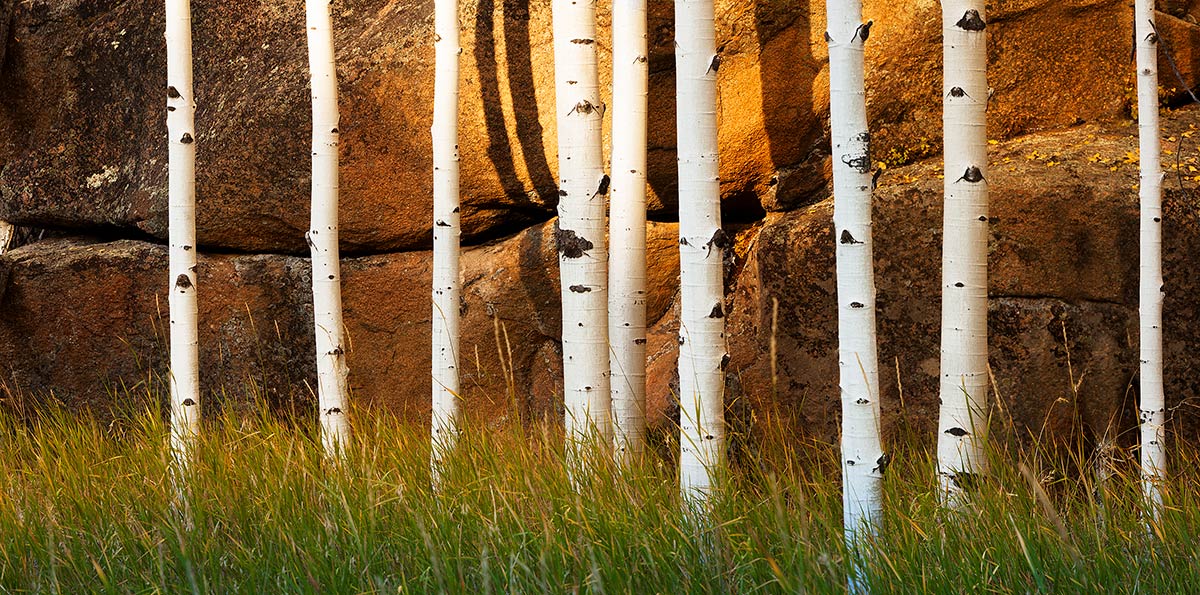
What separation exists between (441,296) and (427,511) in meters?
1.86

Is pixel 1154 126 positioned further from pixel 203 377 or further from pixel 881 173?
pixel 203 377

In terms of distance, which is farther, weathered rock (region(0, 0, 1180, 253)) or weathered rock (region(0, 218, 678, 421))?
weathered rock (region(0, 218, 678, 421))

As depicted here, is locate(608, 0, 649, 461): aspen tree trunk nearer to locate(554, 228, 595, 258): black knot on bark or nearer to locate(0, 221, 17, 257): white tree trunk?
locate(554, 228, 595, 258): black knot on bark

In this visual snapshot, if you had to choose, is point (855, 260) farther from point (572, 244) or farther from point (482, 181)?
point (482, 181)

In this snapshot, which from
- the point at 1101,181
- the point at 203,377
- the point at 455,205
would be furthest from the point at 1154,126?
the point at 203,377

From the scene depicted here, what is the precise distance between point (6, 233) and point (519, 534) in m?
5.77

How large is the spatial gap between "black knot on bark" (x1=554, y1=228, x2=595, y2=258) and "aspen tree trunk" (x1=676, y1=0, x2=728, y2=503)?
835 mm

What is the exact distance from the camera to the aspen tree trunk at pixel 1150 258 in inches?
180

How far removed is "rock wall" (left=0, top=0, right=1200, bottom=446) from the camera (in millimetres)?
6062

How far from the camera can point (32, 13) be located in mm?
7328

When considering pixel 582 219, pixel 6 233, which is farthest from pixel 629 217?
pixel 6 233

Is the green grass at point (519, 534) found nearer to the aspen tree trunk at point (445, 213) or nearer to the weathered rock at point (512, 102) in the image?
the aspen tree trunk at point (445, 213)

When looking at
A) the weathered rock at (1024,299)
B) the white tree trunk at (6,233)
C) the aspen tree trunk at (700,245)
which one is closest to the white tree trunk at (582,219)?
the aspen tree trunk at (700,245)

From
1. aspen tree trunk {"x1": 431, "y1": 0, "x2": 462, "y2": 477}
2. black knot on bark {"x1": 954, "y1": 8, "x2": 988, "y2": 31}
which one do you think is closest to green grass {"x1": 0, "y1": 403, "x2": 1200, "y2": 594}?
aspen tree trunk {"x1": 431, "y1": 0, "x2": 462, "y2": 477}
